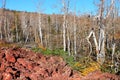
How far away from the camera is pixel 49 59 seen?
18.8 metres

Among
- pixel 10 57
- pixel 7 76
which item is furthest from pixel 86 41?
pixel 7 76

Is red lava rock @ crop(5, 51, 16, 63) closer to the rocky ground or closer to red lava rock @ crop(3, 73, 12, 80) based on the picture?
the rocky ground

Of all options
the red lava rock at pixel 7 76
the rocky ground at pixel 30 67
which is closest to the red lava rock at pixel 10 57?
the rocky ground at pixel 30 67

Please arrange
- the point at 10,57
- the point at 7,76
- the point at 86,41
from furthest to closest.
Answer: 1. the point at 86,41
2. the point at 10,57
3. the point at 7,76

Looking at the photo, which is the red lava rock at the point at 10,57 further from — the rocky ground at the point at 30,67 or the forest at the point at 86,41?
the forest at the point at 86,41

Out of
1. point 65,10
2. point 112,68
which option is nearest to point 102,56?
point 112,68

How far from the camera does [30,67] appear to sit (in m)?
17.7

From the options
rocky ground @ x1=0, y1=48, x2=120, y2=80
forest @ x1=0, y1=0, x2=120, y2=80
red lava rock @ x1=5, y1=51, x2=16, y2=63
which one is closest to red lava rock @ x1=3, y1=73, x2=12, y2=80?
rocky ground @ x1=0, y1=48, x2=120, y2=80

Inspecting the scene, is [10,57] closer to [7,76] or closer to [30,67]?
[30,67]

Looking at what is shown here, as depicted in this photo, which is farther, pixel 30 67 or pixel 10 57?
pixel 10 57

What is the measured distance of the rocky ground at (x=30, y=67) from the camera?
15.7 metres

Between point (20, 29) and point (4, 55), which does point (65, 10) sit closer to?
point (4, 55)

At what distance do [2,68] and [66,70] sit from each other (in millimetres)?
4137

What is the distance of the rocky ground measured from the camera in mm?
15742
